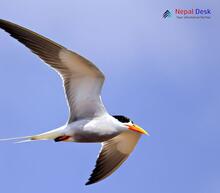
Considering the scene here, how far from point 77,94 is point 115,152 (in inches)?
A: 86.5

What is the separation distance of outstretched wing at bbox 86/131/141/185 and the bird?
1.04 meters

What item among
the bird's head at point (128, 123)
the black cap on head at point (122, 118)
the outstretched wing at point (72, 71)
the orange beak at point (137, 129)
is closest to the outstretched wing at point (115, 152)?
the orange beak at point (137, 129)

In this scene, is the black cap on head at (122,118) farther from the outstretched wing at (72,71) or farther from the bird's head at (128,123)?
the outstretched wing at (72,71)

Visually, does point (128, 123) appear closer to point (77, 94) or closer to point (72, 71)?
point (77, 94)

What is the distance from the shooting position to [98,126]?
52.6 ft

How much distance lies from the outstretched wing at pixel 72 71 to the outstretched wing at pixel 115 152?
5.67ft

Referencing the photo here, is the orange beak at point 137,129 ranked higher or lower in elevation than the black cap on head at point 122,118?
lower

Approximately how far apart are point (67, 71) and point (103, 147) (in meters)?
2.57

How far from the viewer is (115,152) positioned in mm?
17828

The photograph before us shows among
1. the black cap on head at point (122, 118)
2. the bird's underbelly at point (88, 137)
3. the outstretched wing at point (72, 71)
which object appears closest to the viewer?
the outstretched wing at point (72, 71)

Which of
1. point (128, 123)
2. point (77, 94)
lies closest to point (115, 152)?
point (128, 123)

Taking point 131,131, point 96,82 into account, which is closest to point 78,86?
point 96,82

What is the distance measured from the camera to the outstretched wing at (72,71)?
50.8 ft

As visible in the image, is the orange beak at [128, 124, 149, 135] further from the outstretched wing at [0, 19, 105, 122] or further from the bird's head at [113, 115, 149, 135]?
the outstretched wing at [0, 19, 105, 122]
